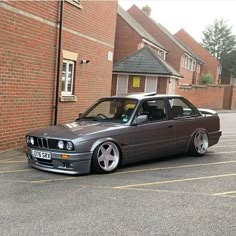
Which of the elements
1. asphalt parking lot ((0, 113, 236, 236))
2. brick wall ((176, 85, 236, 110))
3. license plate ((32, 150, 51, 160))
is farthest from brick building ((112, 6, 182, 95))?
license plate ((32, 150, 51, 160))

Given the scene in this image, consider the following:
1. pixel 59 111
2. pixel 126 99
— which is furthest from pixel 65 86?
pixel 126 99

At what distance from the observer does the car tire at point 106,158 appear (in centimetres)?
671

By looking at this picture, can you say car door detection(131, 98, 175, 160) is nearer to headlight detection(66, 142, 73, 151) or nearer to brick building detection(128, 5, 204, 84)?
headlight detection(66, 142, 73, 151)

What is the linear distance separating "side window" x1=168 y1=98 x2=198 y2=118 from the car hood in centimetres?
161

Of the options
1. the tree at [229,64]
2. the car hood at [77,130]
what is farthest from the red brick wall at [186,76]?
the car hood at [77,130]

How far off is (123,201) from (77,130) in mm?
2098

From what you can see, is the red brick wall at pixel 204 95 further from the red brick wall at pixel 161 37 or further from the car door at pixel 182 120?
the car door at pixel 182 120

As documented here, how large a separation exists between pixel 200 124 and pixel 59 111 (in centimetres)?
431

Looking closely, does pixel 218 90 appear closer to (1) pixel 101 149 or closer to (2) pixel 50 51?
(2) pixel 50 51

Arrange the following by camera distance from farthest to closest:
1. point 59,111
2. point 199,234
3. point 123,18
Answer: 1. point 123,18
2. point 59,111
3. point 199,234

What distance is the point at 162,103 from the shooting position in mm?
8234

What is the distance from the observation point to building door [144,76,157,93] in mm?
26072

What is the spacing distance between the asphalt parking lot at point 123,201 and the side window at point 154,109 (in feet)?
3.25

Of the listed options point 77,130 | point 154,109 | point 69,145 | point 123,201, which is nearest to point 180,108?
point 154,109
